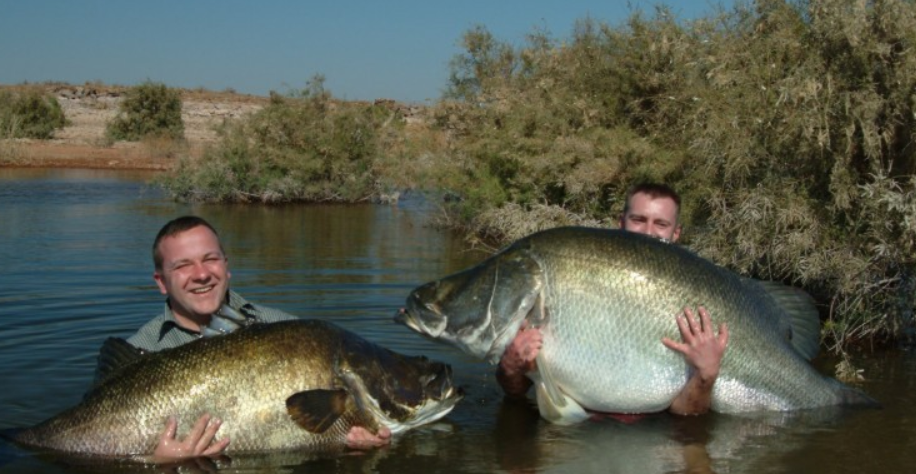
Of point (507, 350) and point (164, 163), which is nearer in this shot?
point (507, 350)

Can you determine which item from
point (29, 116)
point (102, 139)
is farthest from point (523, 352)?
point (29, 116)

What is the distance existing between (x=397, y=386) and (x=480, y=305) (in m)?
0.60

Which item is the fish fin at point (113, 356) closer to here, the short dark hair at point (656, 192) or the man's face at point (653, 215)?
the man's face at point (653, 215)

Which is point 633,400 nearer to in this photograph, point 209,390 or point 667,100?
point 209,390

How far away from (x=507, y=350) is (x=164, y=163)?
36.4 metres

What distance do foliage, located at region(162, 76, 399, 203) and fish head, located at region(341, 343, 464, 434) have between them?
66.4 ft

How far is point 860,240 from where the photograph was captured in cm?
909

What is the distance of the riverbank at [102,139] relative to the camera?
1483 inches

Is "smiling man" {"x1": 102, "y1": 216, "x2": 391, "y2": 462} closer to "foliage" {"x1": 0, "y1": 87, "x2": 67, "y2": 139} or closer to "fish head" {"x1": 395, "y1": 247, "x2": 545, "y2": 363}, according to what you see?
"fish head" {"x1": 395, "y1": 247, "x2": 545, "y2": 363}

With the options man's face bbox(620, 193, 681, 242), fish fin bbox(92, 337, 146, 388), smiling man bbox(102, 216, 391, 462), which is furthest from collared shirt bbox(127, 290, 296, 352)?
man's face bbox(620, 193, 681, 242)

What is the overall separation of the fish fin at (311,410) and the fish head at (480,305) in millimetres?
597

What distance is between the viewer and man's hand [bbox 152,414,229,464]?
4.52 m

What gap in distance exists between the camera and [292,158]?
2516 centimetres

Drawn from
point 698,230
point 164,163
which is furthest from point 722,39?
point 164,163
